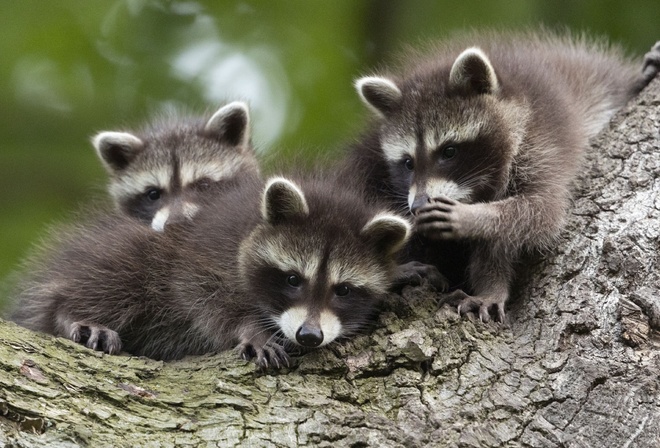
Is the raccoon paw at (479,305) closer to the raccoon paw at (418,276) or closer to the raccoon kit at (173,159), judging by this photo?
the raccoon paw at (418,276)

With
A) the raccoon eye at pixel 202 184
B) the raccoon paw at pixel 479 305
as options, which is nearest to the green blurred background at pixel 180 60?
the raccoon eye at pixel 202 184

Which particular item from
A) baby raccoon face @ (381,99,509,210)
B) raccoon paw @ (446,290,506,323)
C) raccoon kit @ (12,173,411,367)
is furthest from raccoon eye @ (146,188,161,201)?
raccoon paw @ (446,290,506,323)

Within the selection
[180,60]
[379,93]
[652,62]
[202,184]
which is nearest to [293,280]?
[379,93]

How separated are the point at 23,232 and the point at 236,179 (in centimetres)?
180

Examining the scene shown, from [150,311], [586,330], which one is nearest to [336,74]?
[150,311]

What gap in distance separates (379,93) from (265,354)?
181 centimetres

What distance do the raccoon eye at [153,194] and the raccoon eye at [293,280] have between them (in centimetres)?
185

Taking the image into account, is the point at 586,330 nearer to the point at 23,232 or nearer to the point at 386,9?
the point at 386,9

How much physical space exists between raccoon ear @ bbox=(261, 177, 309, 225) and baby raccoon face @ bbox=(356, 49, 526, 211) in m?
0.56

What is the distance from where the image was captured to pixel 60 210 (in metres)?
6.10

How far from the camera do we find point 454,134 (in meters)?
4.60

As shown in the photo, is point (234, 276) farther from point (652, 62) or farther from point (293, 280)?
point (652, 62)

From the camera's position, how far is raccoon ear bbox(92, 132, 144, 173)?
5828 millimetres

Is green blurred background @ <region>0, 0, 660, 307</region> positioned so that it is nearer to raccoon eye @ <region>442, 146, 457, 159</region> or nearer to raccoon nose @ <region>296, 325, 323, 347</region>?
raccoon eye @ <region>442, 146, 457, 159</region>
